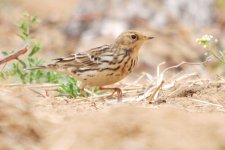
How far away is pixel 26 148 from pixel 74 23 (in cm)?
1106

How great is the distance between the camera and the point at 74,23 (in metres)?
15.3

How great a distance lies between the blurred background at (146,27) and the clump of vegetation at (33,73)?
501 centimetres

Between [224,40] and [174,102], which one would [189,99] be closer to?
[174,102]

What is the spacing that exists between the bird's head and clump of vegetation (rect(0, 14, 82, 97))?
60cm

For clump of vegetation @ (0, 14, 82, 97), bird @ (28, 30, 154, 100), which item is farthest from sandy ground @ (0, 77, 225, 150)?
clump of vegetation @ (0, 14, 82, 97)

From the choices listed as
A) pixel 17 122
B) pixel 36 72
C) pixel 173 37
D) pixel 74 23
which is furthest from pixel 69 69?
pixel 74 23

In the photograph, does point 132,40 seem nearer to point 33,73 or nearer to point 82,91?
point 82,91

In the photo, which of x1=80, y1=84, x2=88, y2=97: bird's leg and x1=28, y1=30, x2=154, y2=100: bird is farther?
x1=80, y1=84, x2=88, y2=97: bird's leg

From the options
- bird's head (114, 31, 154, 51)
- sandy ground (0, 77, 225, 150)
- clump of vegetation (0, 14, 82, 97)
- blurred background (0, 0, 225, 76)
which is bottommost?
sandy ground (0, 77, 225, 150)

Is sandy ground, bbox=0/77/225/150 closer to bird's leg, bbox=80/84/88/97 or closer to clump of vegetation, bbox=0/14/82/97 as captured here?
bird's leg, bbox=80/84/88/97

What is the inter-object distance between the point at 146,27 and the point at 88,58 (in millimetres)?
6768

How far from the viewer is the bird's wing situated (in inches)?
293

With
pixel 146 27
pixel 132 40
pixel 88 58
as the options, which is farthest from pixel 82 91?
pixel 146 27

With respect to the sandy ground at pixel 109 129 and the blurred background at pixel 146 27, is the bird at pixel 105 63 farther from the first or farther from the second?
the blurred background at pixel 146 27
